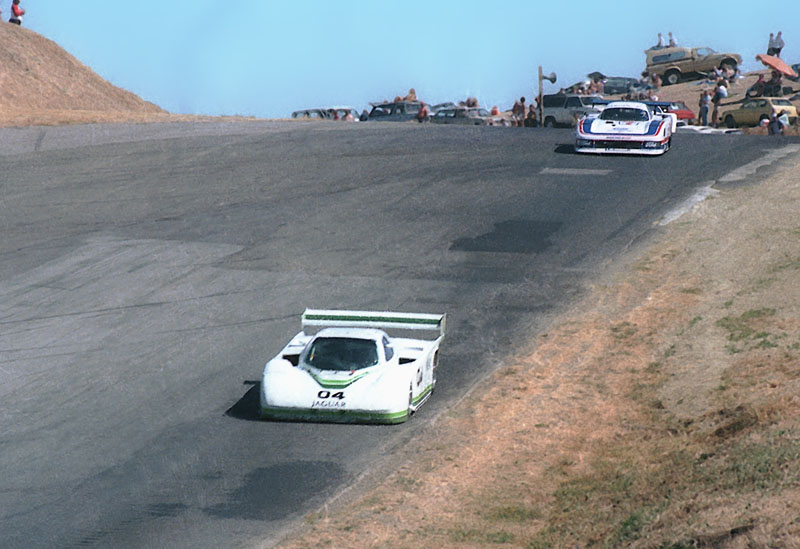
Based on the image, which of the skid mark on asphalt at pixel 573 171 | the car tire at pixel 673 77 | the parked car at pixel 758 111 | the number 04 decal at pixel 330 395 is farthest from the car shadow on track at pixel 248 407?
the car tire at pixel 673 77

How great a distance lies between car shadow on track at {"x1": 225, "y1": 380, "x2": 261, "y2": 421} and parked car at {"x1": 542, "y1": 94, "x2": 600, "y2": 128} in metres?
31.4

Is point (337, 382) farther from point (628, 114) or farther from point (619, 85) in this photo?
point (619, 85)

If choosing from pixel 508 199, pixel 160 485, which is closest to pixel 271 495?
pixel 160 485

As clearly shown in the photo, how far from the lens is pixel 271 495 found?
12367 mm

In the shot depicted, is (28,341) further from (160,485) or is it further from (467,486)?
(467,486)

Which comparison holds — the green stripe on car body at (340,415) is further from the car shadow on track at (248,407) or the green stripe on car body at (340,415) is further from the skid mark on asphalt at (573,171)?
the skid mark on asphalt at (573,171)

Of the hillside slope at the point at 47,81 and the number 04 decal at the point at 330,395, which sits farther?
the hillside slope at the point at 47,81

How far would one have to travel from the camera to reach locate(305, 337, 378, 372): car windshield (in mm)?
14961

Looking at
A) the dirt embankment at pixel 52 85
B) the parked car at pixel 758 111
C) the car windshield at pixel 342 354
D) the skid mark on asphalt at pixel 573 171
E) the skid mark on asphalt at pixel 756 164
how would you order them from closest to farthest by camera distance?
the car windshield at pixel 342 354 < the skid mark on asphalt at pixel 756 164 < the skid mark on asphalt at pixel 573 171 < the parked car at pixel 758 111 < the dirt embankment at pixel 52 85

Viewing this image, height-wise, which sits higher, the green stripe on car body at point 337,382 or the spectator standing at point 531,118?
the spectator standing at point 531,118

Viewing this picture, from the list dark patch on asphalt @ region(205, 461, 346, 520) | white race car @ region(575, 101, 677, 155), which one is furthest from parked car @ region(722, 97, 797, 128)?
dark patch on asphalt @ region(205, 461, 346, 520)

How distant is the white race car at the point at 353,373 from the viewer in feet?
47.3

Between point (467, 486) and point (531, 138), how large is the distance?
25.4 meters

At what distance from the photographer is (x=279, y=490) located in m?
12.5
